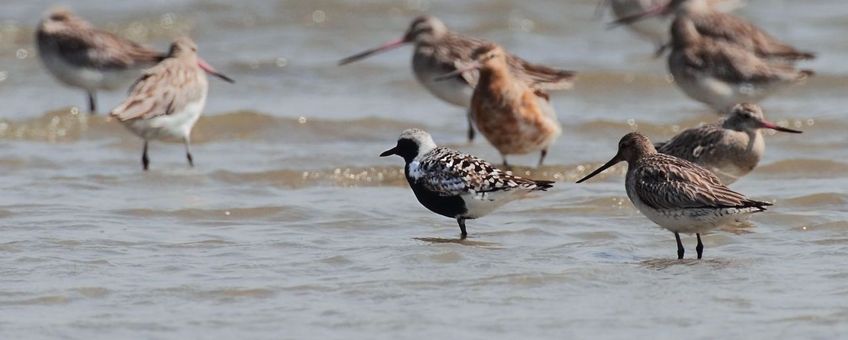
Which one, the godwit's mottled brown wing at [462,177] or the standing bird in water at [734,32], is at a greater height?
the godwit's mottled brown wing at [462,177]

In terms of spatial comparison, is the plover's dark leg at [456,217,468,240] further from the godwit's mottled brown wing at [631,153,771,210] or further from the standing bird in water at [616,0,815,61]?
the standing bird in water at [616,0,815,61]

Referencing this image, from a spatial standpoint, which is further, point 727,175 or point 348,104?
point 348,104

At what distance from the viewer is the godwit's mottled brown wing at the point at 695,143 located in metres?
10.3

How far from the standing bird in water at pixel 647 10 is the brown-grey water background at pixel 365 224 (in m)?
0.42

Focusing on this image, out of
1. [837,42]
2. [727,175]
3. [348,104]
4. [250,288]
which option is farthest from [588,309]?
[837,42]

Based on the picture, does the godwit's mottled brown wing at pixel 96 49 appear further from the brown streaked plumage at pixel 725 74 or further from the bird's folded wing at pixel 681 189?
the bird's folded wing at pixel 681 189

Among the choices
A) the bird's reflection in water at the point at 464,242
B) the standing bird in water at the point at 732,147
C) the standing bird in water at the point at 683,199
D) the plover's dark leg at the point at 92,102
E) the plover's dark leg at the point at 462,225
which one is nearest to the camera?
the standing bird in water at the point at 683,199

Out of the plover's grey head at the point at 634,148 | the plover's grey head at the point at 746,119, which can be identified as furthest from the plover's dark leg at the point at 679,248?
the plover's grey head at the point at 746,119

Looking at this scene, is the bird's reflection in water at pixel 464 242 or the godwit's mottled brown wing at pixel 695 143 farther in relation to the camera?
the godwit's mottled brown wing at pixel 695 143

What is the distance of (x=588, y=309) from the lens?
7.29 metres

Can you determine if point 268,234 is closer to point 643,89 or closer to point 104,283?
point 104,283

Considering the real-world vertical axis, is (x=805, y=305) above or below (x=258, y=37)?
above

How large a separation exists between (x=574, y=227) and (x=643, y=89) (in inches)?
249

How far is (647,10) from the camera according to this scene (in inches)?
740
